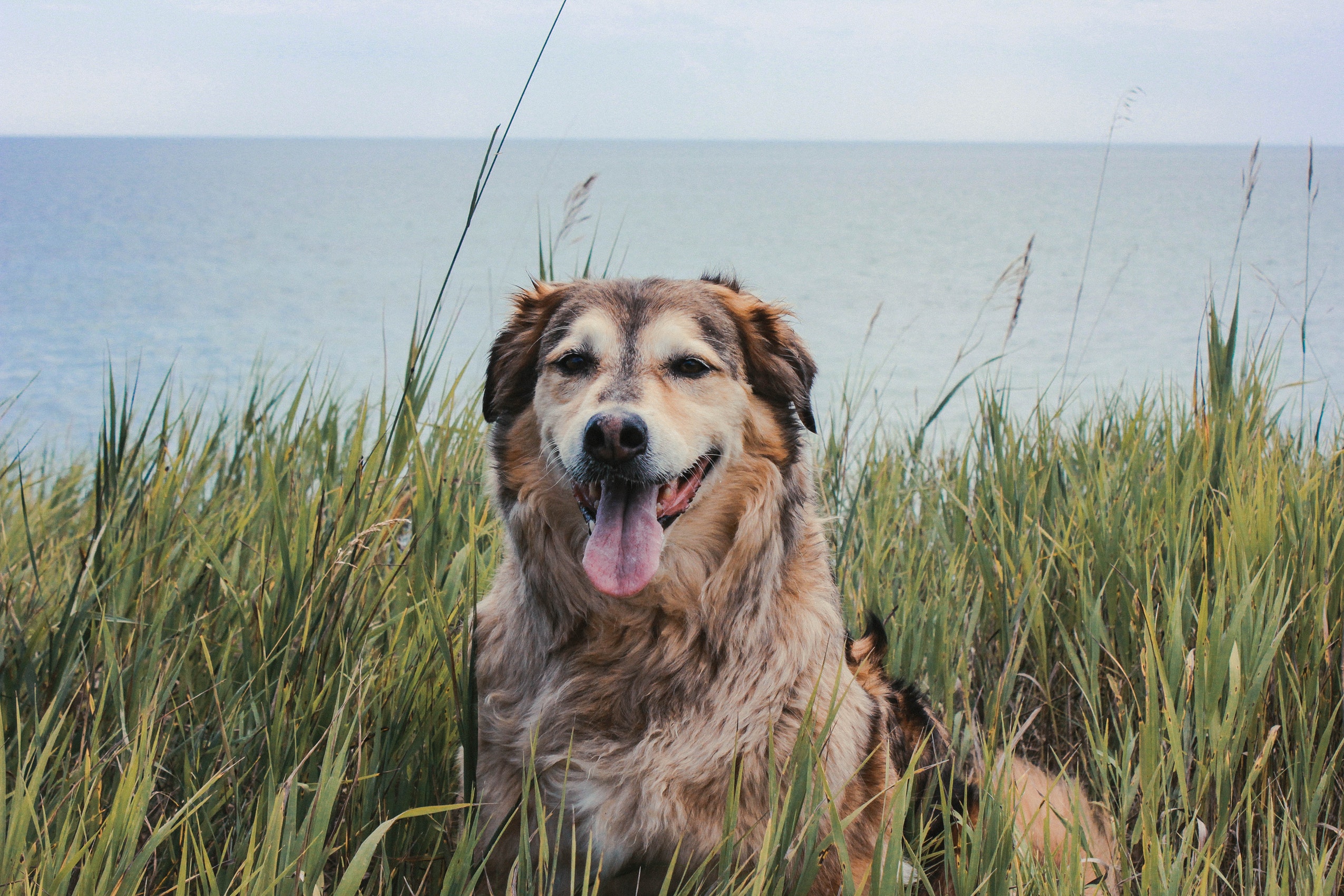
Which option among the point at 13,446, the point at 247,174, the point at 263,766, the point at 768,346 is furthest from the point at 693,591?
the point at 247,174

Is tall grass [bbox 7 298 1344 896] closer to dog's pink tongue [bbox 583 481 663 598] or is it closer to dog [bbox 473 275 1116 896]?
dog [bbox 473 275 1116 896]

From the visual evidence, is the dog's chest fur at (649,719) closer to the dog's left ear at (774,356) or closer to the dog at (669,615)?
the dog at (669,615)

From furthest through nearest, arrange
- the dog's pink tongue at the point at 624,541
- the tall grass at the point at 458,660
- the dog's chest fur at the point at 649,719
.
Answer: the dog's pink tongue at the point at 624,541 < the dog's chest fur at the point at 649,719 < the tall grass at the point at 458,660

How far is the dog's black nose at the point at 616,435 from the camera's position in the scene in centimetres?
217

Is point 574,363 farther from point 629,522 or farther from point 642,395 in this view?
point 629,522

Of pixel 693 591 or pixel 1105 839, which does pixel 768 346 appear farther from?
pixel 1105 839

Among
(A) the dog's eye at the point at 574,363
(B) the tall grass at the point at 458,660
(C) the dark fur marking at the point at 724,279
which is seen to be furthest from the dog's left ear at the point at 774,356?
(B) the tall grass at the point at 458,660

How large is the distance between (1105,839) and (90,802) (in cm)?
235

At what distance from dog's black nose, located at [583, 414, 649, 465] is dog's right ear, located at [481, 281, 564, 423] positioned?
0.53 metres

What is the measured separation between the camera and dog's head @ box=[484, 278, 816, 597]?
227cm

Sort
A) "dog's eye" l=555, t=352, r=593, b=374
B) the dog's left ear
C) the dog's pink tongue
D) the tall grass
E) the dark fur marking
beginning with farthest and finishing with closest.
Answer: the dark fur marking, the dog's left ear, "dog's eye" l=555, t=352, r=593, b=374, the dog's pink tongue, the tall grass

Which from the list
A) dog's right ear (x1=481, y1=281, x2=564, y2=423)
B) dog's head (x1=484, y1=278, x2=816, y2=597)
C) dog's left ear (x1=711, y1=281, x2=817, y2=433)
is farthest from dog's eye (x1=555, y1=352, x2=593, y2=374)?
dog's left ear (x1=711, y1=281, x2=817, y2=433)

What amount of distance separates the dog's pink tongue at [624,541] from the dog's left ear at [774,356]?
51 cm

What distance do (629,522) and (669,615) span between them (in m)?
0.25
